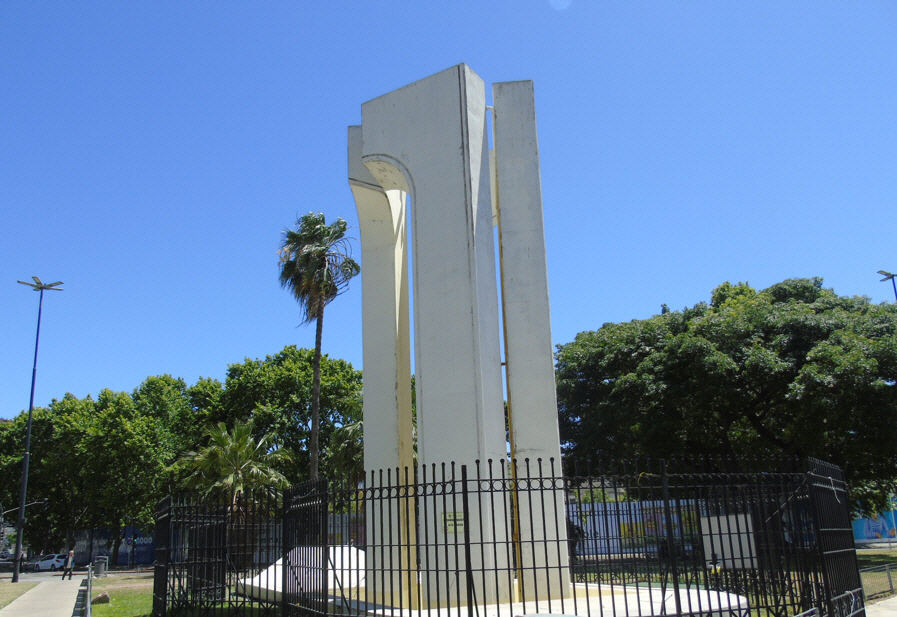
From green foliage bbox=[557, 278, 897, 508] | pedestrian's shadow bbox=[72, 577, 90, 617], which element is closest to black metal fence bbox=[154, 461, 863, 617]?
pedestrian's shadow bbox=[72, 577, 90, 617]

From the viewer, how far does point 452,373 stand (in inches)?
474

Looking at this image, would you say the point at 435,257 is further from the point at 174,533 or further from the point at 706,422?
the point at 706,422

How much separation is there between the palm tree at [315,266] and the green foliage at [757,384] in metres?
10.2

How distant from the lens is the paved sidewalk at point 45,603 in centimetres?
1820

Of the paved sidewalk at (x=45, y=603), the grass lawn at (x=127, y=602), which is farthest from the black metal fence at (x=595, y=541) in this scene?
the paved sidewalk at (x=45, y=603)

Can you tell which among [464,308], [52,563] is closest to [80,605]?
[464,308]

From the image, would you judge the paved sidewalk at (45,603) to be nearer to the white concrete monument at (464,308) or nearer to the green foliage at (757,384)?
the white concrete monument at (464,308)

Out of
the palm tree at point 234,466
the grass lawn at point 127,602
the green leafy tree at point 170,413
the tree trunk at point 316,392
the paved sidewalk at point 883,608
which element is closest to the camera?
the paved sidewalk at point 883,608

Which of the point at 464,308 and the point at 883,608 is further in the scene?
the point at 883,608

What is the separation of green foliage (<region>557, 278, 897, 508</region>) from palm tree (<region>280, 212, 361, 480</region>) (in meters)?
10.2

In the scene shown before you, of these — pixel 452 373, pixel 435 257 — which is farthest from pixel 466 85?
pixel 452 373

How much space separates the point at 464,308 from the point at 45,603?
1718 cm

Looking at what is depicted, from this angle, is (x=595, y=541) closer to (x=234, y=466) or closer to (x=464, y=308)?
(x=464, y=308)

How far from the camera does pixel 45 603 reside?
20.9 metres
